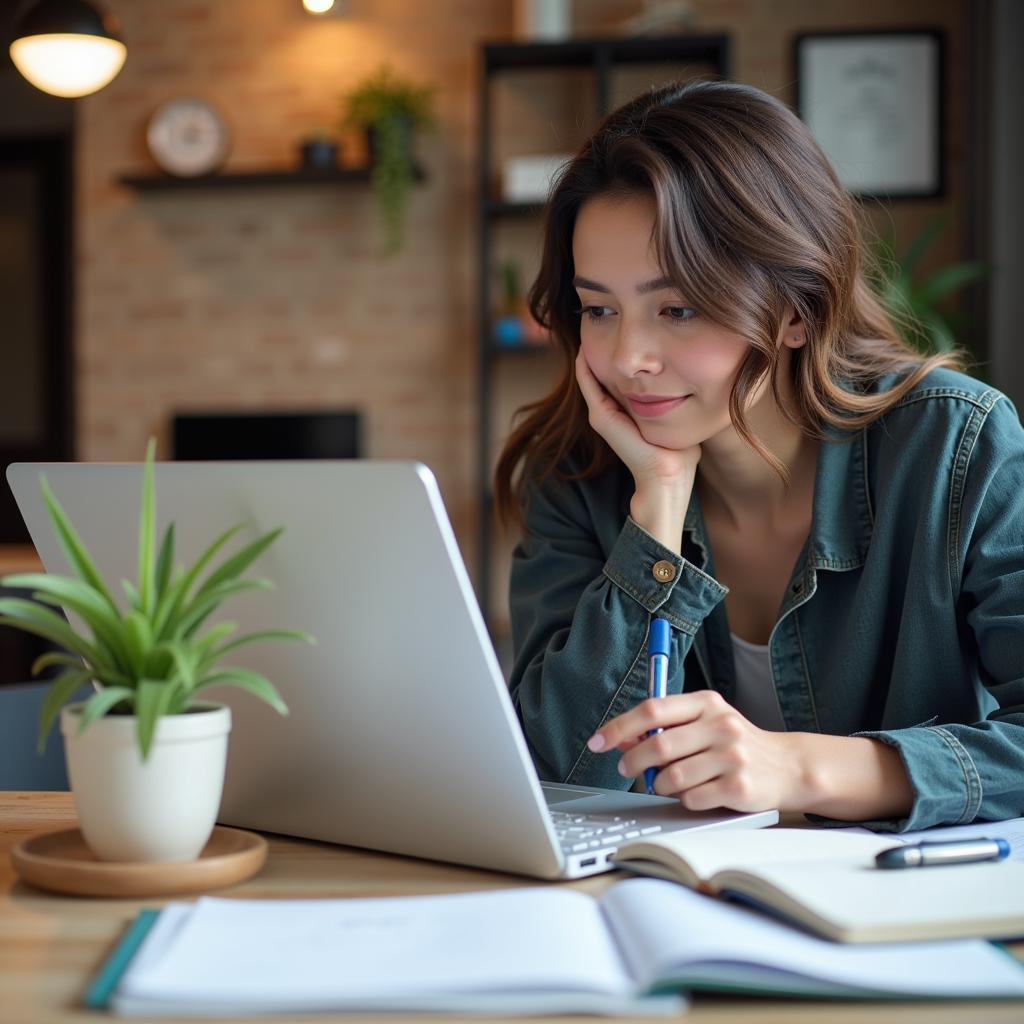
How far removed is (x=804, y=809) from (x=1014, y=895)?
0.29m

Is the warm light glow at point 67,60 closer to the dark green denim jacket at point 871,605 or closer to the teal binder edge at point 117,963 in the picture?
the dark green denim jacket at point 871,605

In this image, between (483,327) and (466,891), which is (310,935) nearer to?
(466,891)

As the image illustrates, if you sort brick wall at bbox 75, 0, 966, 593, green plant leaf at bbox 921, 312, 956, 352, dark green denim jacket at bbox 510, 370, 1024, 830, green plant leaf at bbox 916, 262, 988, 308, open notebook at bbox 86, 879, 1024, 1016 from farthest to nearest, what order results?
brick wall at bbox 75, 0, 966, 593, green plant leaf at bbox 916, 262, 988, 308, green plant leaf at bbox 921, 312, 956, 352, dark green denim jacket at bbox 510, 370, 1024, 830, open notebook at bbox 86, 879, 1024, 1016

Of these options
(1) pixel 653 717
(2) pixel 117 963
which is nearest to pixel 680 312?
(1) pixel 653 717

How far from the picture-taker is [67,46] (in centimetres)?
228

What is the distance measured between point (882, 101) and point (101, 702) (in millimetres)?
4088

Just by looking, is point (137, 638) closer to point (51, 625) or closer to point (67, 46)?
point (51, 625)

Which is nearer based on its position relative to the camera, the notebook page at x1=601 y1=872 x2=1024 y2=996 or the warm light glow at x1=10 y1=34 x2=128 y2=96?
the notebook page at x1=601 y1=872 x2=1024 y2=996

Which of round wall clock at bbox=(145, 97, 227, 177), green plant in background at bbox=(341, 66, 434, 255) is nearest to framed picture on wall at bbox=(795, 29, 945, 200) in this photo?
green plant in background at bbox=(341, 66, 434, 255)

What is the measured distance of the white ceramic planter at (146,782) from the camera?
81 centimetres

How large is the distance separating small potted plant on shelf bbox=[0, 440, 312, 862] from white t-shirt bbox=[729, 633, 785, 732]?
76 cm

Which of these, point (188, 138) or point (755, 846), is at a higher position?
point (188, 138)

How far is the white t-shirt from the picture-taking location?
1490 mm

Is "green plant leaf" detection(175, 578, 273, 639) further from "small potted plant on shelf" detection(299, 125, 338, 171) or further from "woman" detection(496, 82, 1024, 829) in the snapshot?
"small potted plant on shelf" detection(299, 125, 338, 171)
